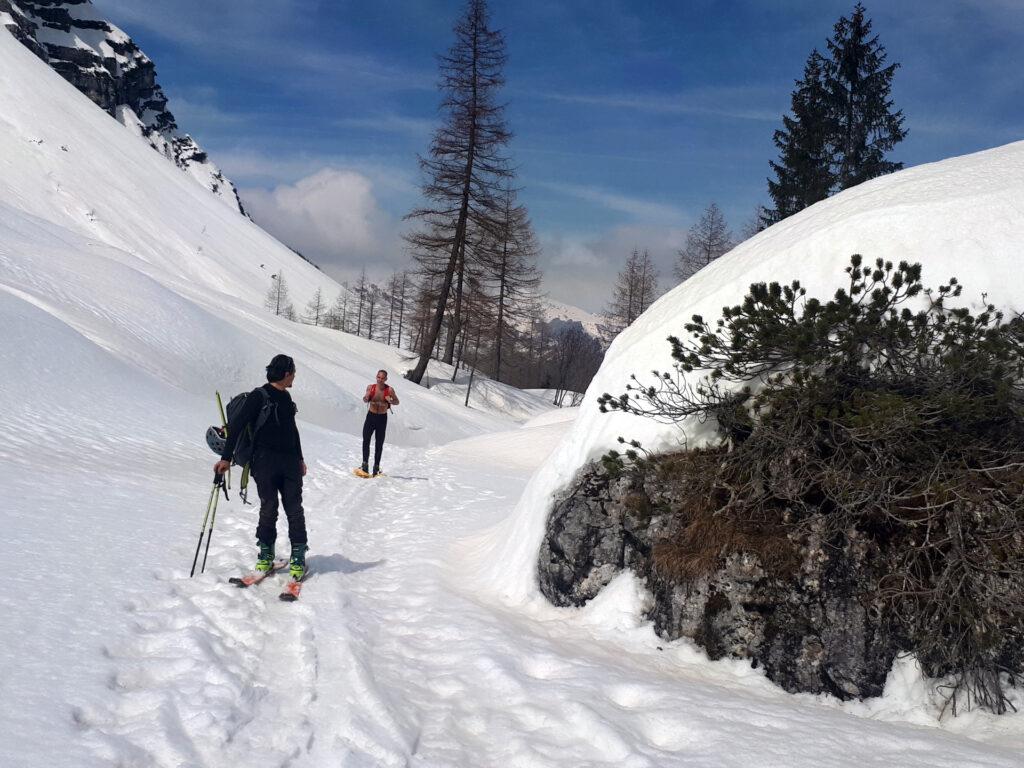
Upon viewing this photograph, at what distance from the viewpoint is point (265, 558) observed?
5504 millimetres

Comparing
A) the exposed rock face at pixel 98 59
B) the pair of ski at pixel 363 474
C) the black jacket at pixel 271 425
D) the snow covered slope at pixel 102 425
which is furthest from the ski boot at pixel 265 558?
the exposed rock face at pixel 98 59

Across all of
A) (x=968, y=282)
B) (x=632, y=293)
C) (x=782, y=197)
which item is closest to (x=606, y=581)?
(x=968, y=282)

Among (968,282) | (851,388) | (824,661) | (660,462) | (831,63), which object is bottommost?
(824,661)

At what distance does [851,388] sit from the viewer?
421 centimetres

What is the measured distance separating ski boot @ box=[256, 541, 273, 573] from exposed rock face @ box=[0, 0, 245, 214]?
→ 18288 cm

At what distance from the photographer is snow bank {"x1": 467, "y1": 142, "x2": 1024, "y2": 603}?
15.3 ft

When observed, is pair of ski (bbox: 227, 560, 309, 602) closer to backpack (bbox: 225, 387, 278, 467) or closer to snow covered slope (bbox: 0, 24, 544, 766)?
snow covered slope (bbox: 0, 24, 544, 766)

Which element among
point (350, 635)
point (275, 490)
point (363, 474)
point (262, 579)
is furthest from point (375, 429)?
point (350, 635)

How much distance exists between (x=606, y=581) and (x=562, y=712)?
152cm

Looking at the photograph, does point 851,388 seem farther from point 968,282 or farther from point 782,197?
point 782,197

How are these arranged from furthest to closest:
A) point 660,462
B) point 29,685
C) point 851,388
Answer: point 660,462 < point 851,388 < point 29,685

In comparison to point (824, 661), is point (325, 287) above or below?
above

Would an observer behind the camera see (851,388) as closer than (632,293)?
Yes

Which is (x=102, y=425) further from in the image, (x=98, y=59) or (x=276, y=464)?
(x=98, y=59)
